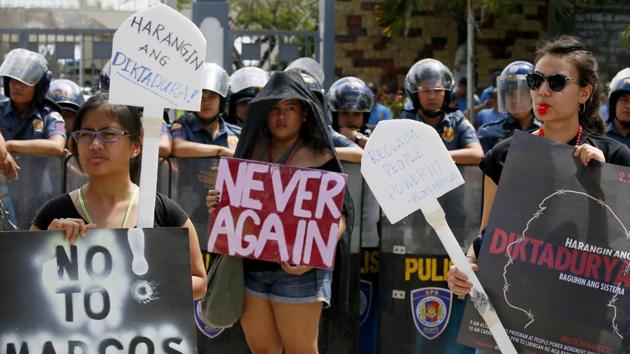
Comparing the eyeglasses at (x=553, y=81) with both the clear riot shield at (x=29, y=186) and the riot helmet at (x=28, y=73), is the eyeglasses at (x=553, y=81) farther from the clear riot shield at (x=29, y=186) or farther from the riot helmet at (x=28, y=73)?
the riot helmet at (x=28, y=73)

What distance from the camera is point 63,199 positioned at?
4109 millimetres

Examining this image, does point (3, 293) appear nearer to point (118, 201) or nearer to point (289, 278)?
point (118, 201)

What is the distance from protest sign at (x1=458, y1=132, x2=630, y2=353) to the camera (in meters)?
3.85

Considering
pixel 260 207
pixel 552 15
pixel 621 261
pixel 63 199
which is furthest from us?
pixel 552 15

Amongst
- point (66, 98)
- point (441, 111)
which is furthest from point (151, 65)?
point (66, 98)

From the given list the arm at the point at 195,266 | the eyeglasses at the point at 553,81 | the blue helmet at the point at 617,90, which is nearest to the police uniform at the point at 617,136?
the blue helmet at the point at 617,90

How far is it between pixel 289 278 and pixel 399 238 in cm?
159

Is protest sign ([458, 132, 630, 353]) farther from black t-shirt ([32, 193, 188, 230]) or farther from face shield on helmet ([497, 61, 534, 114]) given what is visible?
face shield on helmet ([497, 61, 534, 114])

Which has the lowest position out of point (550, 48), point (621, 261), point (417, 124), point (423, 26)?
point (621, 261)

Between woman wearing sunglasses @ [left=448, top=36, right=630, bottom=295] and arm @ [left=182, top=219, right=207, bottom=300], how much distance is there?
0.95 m

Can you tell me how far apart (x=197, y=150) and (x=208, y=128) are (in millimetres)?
372

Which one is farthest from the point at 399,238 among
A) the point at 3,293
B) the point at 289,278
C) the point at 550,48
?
the point at 3,293

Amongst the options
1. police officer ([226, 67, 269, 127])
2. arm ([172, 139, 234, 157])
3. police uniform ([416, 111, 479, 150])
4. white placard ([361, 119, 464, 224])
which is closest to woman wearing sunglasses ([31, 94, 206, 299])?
white placard ([361, 119, 464, 224])

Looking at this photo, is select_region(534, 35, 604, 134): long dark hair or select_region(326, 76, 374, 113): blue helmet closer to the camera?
select_region(534, 35, 604, 134): long dark hair
